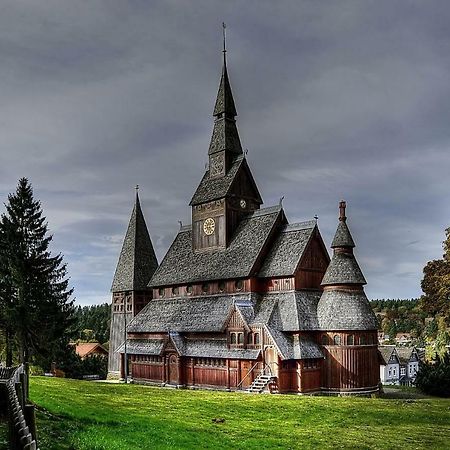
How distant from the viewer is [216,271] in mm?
51906

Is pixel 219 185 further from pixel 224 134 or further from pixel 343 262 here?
pixel 343 262

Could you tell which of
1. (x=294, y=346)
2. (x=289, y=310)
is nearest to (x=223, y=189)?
(x=289, y=310)

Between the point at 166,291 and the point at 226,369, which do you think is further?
the point at 166,291

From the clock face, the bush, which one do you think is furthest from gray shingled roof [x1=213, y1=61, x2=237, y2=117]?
the bush

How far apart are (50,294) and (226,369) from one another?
54.3ft

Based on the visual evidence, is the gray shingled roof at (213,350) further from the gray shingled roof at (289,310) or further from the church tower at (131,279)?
the church tower at (131,279)

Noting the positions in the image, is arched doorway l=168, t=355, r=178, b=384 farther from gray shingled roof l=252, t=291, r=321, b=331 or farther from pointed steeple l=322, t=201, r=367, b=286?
pointed steeple l=322, t=201, r=367, b=286

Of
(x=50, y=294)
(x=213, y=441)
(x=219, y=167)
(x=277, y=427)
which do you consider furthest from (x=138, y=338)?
(x=213, y=441)

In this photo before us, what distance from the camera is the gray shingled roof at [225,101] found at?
2315 inches

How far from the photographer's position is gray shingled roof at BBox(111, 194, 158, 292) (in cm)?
6419

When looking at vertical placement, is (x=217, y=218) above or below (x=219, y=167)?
below

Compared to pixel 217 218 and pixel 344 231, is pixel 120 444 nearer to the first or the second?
pixel 344 231

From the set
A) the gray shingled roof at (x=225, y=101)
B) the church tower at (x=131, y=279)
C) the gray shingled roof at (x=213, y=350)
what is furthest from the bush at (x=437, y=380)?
the gray shingled roof at (x=225, y=101)

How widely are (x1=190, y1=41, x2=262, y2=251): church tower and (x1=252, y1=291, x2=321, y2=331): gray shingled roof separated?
9226 millimetres
